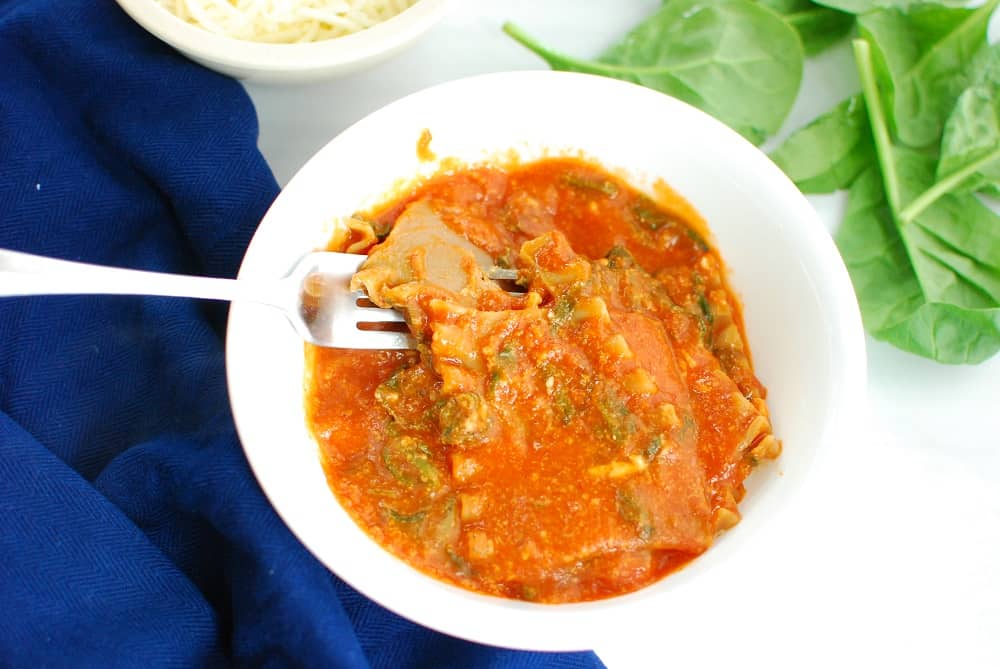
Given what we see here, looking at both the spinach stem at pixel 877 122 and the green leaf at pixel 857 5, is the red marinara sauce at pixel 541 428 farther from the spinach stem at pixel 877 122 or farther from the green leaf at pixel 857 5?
the green leaf at pixel 857 5

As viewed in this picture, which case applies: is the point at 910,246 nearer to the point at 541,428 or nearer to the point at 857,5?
the point at 857,5

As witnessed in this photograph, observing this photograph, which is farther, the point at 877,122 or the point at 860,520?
the point at 877,122

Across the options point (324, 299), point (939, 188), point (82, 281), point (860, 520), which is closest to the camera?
point (82, 281)

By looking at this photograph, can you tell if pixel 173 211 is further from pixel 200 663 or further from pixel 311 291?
pixel 200 663

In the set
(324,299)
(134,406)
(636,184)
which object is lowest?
(134,406)

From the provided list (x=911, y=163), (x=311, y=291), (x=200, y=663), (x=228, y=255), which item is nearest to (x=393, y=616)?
(x=200, y=663)

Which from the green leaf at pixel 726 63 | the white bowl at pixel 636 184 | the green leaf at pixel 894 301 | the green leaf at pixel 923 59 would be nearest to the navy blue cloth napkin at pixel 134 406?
the white bowl at pixel 636 184

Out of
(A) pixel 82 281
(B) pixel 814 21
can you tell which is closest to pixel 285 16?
(A) pixel 82 281
